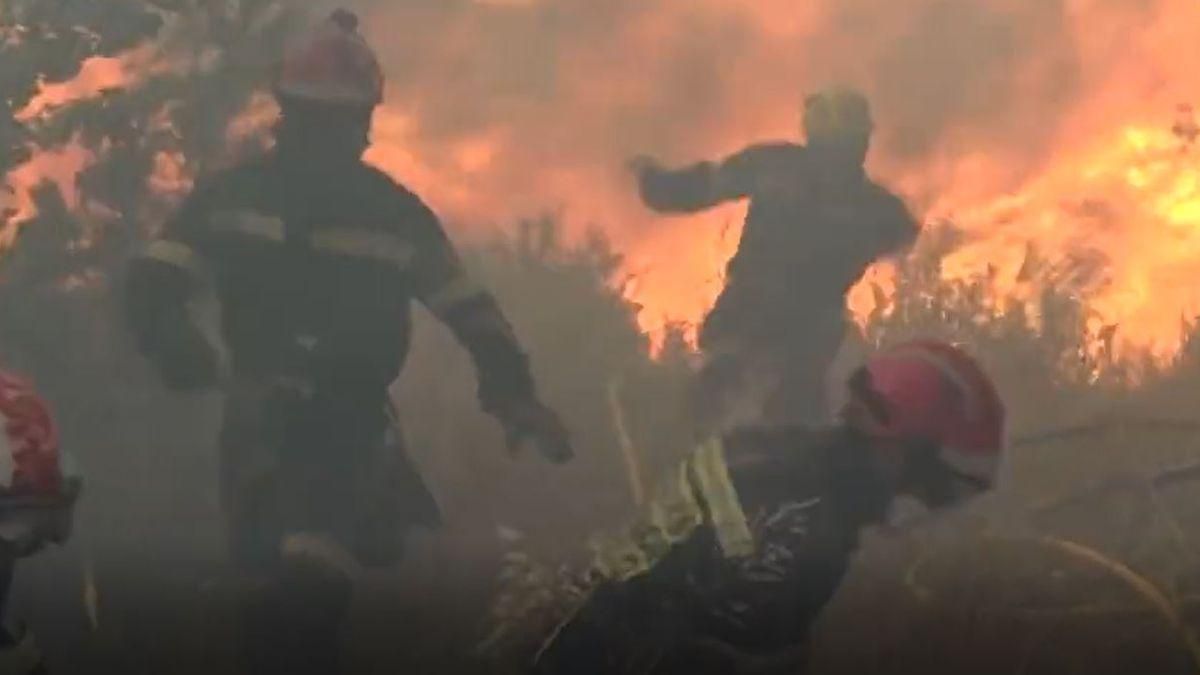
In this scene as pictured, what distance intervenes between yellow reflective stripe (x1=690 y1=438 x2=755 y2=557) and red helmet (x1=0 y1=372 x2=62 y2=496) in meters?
1.45

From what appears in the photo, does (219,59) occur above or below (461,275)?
above

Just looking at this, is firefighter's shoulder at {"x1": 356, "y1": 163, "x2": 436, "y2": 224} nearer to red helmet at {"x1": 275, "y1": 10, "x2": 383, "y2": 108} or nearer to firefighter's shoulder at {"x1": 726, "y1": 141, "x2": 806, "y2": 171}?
red helmet at {"x1": 275, "y1": 10, "x2": 383, "y2": 108}

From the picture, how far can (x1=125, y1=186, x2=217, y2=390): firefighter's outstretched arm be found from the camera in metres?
4.81

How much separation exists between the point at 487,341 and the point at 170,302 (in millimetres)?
727

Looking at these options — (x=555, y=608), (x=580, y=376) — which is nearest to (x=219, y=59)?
(x=580, y=376)

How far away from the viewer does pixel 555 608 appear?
477cm

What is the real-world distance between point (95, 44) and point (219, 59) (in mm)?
315

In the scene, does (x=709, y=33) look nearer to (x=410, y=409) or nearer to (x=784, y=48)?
(x=784, y=48)

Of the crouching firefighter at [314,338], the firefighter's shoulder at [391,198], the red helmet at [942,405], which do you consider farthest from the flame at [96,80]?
the red helmet at [942,405]

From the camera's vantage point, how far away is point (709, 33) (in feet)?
16.1

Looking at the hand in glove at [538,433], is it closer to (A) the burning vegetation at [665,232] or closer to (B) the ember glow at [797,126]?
(A) the burning vegetation at [665,232]

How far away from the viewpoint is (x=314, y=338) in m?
4.82

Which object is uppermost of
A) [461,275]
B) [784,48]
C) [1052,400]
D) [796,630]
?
[784,48]

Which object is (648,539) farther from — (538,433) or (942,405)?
(942,405)
